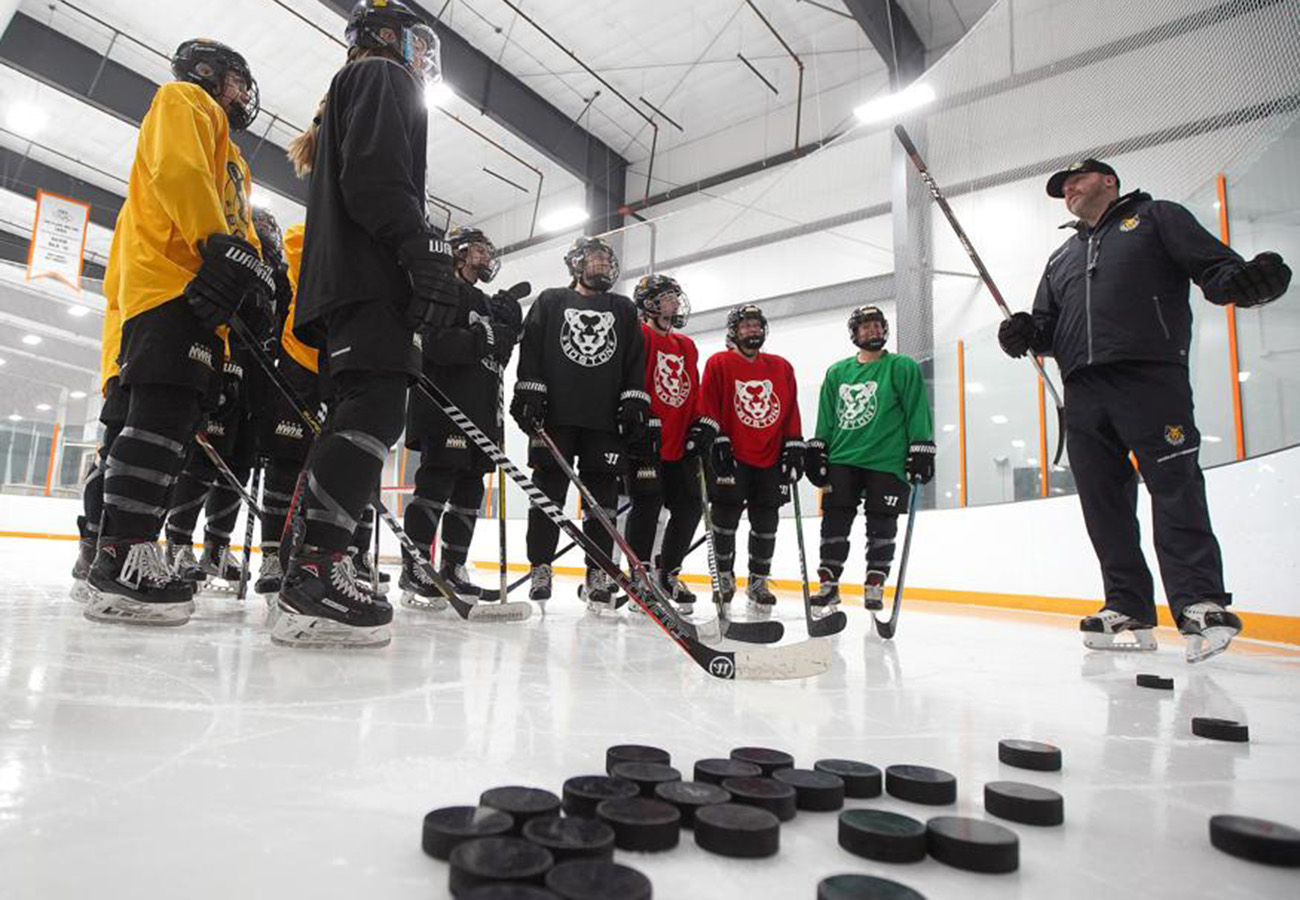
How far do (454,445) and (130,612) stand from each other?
4.13 ft

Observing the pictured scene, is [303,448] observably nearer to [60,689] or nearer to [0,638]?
[0,638]

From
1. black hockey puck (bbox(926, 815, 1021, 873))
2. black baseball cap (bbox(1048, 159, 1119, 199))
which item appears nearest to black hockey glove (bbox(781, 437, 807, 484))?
black baseball cap (bbox(1048, 159, 1119, 199))

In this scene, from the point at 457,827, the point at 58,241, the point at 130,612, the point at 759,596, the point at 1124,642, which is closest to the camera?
the point at 457,827

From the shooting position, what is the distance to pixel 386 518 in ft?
7.48

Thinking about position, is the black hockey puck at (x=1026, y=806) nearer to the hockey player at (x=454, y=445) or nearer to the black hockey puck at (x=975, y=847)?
the black hockey puck at (x=975, y=847)

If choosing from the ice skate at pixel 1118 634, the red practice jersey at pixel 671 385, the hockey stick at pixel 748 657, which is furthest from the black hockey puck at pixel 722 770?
the red practice jersey at pixel 671 385

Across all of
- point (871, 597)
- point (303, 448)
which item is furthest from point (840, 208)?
point (303, 448)

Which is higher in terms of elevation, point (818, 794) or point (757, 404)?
point (757, 404)

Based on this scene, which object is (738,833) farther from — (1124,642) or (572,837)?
(1124,642)

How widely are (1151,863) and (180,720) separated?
1.06 meters

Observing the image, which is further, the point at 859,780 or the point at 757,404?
the point at 757,404

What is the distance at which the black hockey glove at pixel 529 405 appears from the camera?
277cm

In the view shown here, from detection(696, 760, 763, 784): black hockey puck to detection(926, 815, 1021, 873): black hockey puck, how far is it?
20cm

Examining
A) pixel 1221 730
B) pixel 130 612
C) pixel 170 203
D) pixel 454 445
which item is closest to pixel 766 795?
pixel 1221 730
